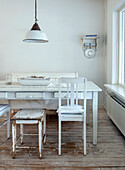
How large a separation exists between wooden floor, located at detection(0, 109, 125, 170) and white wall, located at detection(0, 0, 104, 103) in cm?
204

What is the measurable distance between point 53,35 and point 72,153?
3.28m

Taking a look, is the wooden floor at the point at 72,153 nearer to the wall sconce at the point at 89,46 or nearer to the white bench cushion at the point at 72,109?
the white bench cushion at the point at 72,109

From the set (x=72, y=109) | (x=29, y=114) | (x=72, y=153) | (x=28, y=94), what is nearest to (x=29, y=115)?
(x=29, y=114)

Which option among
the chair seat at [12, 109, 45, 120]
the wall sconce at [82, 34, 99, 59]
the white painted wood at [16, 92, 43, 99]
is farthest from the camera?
the wall sconce at [82, 34, 99, 59]

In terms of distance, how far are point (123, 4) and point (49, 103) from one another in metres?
2.30

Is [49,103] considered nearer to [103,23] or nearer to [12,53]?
[12,53]

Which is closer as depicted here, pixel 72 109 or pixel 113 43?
pixel 72 109

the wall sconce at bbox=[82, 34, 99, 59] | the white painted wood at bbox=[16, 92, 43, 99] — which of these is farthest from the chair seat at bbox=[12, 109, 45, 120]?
the wall sconce at bbox=[82, 34, 99, 59]

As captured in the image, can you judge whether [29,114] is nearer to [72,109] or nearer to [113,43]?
[72,109]

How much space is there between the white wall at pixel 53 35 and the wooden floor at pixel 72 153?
204 cm

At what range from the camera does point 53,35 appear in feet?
15.9

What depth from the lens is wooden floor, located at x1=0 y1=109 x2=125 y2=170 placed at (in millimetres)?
2113

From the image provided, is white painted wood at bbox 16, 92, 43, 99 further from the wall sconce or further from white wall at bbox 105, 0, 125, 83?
the wall sconce

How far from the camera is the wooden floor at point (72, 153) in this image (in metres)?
2.11
